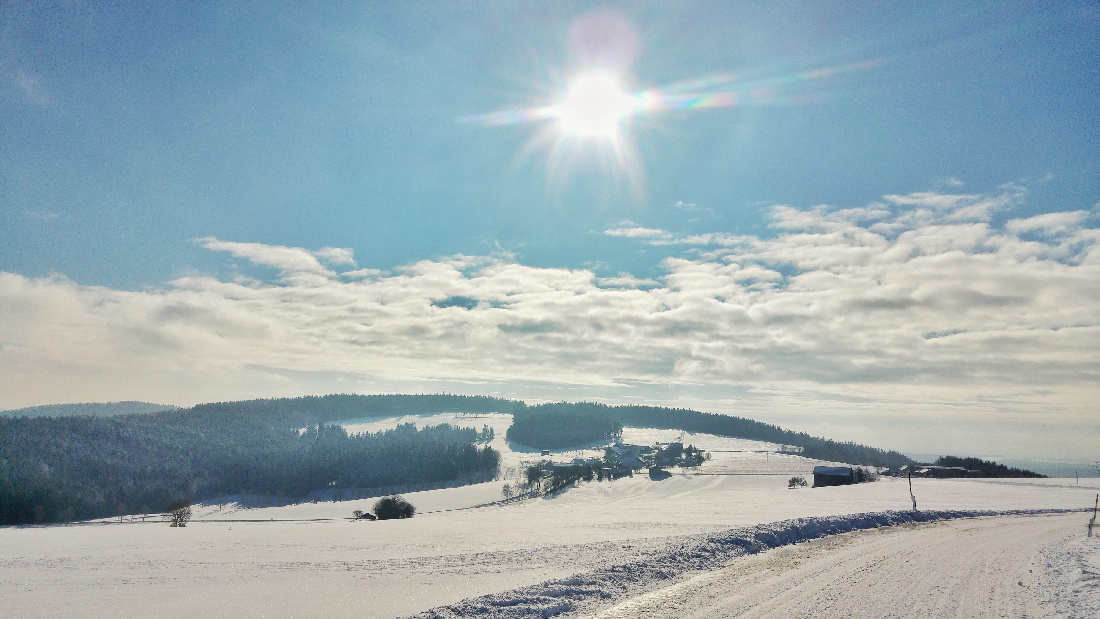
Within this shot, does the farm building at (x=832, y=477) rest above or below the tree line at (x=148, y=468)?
above

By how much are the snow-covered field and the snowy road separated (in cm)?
7

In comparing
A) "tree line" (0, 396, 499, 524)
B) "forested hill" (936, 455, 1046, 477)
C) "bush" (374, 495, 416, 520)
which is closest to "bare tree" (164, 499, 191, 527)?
"bush" (374, 495, 416, 520)

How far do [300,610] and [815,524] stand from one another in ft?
62.1

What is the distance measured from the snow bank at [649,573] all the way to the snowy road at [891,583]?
1.84 feet

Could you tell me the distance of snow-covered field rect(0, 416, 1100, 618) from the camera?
42.8 ft

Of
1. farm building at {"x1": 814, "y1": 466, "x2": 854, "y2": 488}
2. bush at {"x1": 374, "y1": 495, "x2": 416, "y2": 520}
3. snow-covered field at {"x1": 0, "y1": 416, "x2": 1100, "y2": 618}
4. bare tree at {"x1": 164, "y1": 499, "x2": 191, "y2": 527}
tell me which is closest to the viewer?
snow-covered field at {"x1": 0, "y1": 416, "x2": 1100, "y2": 618}

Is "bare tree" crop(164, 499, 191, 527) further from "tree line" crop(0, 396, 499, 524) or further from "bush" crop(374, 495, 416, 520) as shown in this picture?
"tree line" crop(0, 396, 499, 524)

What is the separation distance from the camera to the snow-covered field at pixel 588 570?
13031 millimetres

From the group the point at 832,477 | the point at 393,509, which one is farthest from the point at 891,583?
the point at 832,477

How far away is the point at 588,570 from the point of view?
15594mm

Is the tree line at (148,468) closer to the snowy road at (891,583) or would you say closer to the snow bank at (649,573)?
the snow bank at (649,573)

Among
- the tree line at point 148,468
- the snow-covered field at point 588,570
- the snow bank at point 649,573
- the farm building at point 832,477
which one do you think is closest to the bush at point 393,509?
the snow-covered field at point 588,570

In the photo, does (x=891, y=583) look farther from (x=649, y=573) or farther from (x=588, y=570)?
(x=588, y=570)

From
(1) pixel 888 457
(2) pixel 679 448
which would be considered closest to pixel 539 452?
(2) pixel 679 448
